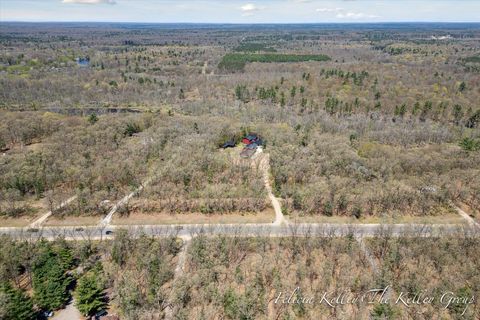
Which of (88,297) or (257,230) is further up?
(88,297)

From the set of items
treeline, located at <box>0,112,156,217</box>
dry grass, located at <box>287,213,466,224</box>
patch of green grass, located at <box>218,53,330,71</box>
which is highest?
patch of green grass, located at <box>218,53,330,71</box>

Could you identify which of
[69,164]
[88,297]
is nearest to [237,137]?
[69,164]

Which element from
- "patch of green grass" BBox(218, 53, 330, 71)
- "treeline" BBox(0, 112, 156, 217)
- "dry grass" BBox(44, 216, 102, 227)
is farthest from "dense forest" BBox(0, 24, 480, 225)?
"patch of green grass" BBox(218, 53, 330, 71)

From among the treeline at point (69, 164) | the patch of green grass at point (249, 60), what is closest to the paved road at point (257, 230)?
the treeline at point (69, 164)

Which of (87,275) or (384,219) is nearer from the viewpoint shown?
(87,275)

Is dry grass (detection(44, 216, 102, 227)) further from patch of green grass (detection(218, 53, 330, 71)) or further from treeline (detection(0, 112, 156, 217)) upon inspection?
patch of green grass (detection(218, 53, 330, 71))

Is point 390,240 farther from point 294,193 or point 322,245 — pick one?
point 294,193

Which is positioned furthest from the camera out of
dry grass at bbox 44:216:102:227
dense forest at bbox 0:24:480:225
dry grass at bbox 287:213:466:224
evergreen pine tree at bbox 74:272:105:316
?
dense forest at bbox 0:24:480:225

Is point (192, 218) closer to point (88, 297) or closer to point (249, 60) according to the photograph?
point (88, 297)

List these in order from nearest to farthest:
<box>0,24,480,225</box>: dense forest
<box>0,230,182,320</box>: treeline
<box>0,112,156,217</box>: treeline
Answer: <box>0,230,182,320</box>: treeline, <box>0,24,480,225</box>: dense forest, <box>0,112,156,217</box>: treeline
